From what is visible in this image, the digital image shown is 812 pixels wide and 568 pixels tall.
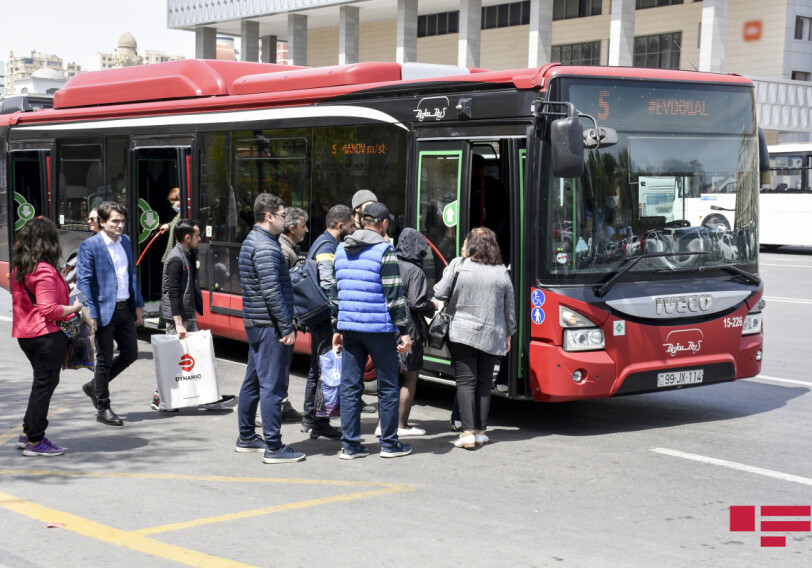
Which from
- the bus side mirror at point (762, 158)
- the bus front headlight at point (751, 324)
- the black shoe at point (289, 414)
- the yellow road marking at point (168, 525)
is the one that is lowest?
the black shoe at point (289, 414)

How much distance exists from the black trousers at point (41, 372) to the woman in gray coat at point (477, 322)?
2.71 metres

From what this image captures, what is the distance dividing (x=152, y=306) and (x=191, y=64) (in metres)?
3.04

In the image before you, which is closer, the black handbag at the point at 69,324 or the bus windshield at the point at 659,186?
the black handbag at the point at 69,324

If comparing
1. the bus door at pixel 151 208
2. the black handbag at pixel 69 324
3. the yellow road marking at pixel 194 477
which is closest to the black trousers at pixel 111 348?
the black handbag at pixel 69 324

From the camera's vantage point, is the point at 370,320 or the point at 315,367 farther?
the point at 315,367

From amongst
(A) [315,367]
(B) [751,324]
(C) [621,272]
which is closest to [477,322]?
(C) [621,272]

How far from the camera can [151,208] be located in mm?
13039

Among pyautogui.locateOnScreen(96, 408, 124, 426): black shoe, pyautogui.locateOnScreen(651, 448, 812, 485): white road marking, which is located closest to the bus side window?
pyautogui.locateOnScreen(96, 408, 124, 426): black shoe

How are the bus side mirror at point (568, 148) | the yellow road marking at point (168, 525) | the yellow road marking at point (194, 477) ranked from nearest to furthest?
the yellow road marking at point (168, 525) < the yellow road marking at point (194, 477) < the bus side mirror at point (568, 148)

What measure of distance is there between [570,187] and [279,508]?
3.36 meters

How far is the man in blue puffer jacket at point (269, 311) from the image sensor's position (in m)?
7.12

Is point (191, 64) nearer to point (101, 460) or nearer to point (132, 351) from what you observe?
point (132, 351)

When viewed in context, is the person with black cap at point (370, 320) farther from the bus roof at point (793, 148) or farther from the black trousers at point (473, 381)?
the bus roof at point (793, 148)

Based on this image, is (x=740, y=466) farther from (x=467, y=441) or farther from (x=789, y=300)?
(x=789, y=300)
